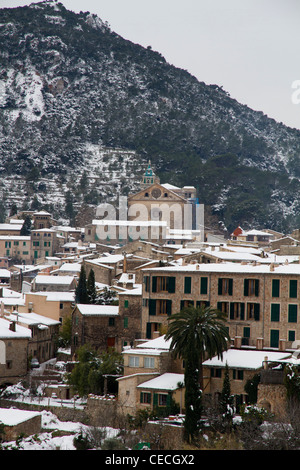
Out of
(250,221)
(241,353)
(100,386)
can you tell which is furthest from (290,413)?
(250,221)

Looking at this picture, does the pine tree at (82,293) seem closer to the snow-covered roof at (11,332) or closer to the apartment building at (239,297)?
the snow-covered roof at (11,332)

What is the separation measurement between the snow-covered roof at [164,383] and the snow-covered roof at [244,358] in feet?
6.16

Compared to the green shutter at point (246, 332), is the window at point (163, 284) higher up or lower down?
higher up

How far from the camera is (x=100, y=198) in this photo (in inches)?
7859

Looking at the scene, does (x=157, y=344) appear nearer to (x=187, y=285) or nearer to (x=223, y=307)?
(x=223, y=307)

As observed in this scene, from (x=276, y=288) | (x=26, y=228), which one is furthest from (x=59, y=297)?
(x=26, y=228)

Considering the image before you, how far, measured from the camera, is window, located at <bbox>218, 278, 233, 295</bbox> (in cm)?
6141

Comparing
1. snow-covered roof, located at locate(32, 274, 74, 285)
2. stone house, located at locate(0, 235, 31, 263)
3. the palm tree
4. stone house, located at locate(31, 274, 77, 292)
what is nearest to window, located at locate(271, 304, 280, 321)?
the palm tree

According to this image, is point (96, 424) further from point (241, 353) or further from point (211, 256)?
point (211, 256)

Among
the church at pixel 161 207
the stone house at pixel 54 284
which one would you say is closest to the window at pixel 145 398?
the stone house at pixel 54 284

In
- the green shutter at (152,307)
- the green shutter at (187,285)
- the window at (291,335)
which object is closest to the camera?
the window at (291,335)

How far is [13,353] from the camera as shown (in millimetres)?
65562

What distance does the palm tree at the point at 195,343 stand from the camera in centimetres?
4978

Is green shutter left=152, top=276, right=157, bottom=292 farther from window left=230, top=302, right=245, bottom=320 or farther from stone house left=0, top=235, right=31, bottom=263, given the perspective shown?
stone house left=0, top=235, right=31, bottom=263
